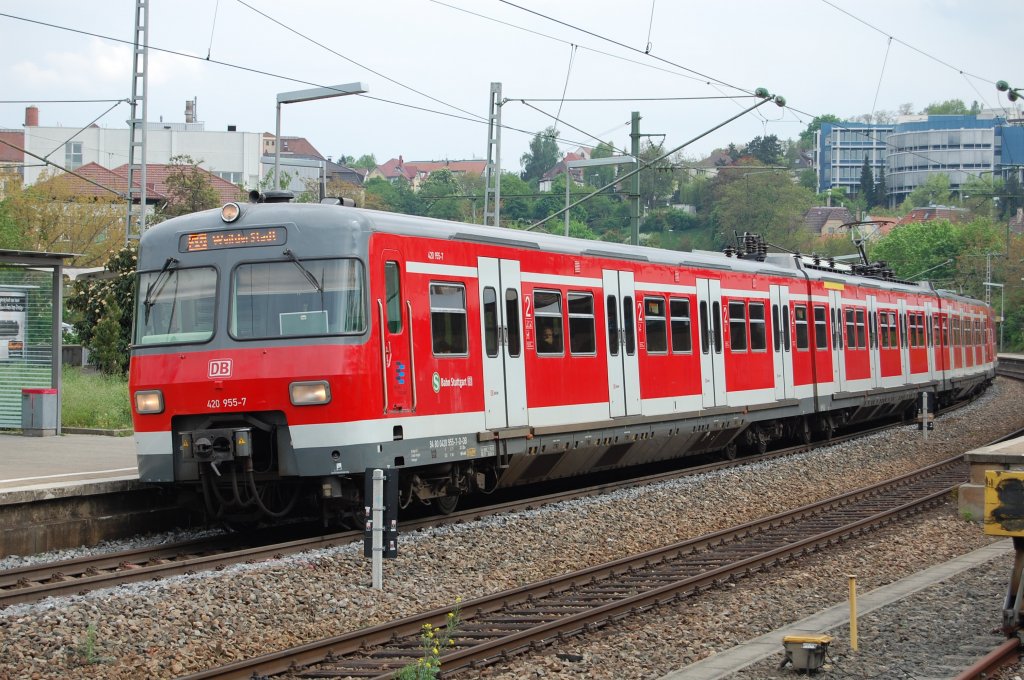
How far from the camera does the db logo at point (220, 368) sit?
39.0ft

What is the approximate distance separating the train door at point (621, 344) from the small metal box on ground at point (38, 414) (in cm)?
843

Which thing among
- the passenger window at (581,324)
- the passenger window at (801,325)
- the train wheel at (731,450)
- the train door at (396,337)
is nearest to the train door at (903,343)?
the passenger window at (801,325)

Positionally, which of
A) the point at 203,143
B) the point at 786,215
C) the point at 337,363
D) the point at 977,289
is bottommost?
the point at 337,363

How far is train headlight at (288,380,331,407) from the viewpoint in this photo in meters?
11.6

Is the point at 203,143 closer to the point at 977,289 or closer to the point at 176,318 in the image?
the point at 977,289

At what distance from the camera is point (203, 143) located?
314 ft

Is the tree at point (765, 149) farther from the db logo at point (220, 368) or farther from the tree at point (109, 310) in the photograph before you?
the db logo at point (220, 368)

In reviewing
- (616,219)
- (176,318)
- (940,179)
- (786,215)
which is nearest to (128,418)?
(176,318)

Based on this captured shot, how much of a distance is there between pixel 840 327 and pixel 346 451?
1590 cm

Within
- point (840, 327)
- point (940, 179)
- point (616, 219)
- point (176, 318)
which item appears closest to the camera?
point (176, 318)

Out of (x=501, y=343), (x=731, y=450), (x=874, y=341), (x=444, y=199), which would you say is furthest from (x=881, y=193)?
(x=501, y=343)

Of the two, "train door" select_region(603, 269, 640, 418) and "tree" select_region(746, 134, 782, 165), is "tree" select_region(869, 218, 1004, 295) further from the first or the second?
"train door" select_region(603, 269, 640, 418)

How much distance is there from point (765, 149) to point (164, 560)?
511ft

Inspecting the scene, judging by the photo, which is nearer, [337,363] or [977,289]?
[337,363]
